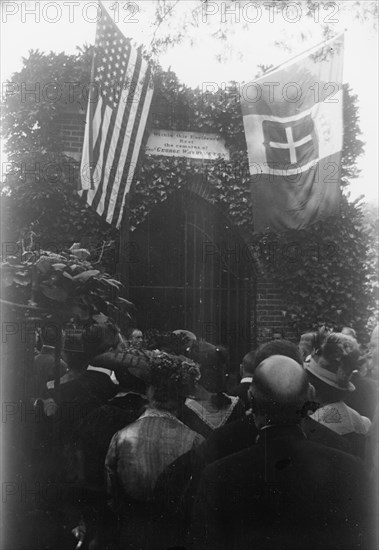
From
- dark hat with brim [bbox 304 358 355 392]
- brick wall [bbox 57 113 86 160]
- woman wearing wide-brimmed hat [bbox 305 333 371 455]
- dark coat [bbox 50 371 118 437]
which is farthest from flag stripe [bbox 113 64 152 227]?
dark hat with brim [bbox 304 358 355 392]

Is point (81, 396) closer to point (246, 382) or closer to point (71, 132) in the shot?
point (246, 382)

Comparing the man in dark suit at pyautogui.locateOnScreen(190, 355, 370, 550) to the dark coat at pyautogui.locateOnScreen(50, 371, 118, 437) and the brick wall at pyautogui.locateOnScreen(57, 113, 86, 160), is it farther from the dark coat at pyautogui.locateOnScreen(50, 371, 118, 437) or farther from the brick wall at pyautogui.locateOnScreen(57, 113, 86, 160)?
the brick wall at pyautogui.locateOnScreen(57, 113, 86, 160)

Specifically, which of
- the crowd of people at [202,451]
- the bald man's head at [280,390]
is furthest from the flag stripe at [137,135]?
the bald man's head at [280,390]

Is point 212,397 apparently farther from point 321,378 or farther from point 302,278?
point 302,278

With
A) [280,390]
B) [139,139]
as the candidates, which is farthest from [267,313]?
[280,390]

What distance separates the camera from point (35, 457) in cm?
311

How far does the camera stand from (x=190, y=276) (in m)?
7.64

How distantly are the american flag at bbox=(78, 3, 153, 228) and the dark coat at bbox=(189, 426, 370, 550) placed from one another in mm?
3934

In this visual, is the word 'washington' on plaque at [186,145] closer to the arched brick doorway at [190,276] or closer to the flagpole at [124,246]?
the arched brick doorway at [190,276]

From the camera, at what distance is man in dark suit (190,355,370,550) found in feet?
7.79

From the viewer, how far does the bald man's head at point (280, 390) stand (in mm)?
2434

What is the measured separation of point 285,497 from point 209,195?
582 cm

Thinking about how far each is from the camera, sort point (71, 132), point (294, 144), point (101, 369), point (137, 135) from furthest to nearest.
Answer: point (71, 132)
point (294, 144)
point (137, 135)
point (101, 369)

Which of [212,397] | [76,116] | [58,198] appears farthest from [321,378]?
[76,116]
